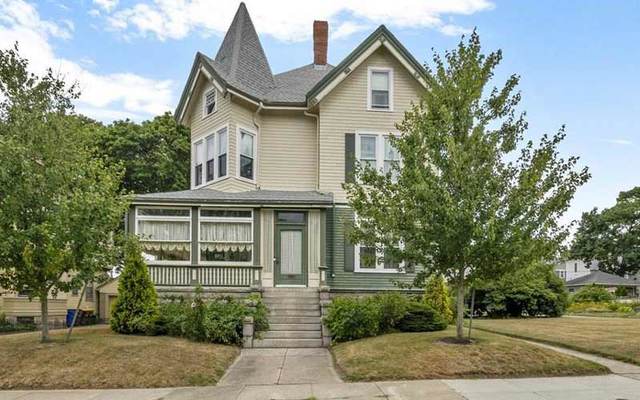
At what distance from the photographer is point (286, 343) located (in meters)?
13.1

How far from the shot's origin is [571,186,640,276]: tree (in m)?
58.0

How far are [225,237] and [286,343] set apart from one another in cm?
497

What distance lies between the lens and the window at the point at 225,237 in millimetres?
16844

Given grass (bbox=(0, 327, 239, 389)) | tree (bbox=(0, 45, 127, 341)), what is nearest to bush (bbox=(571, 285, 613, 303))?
grass (bbox=(0, 327, 239, 389))

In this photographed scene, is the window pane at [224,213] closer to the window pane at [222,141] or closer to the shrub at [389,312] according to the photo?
the window pane at [222,141]

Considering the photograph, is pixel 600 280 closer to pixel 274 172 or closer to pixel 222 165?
pixel 274 172

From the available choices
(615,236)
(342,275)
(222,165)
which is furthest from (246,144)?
(615,236)

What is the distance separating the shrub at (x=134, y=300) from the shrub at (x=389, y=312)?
563 cm

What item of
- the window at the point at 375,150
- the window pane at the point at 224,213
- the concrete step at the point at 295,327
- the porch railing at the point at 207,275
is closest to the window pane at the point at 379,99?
the window at the point at 375,150

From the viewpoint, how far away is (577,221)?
10.8 metres

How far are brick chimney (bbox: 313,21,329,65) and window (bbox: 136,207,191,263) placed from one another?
1030cm

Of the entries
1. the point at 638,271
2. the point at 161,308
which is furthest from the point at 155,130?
the point at 638,271

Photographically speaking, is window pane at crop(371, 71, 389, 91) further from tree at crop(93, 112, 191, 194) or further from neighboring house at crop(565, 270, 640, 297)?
neighboring house at crop(565, 270, 640, 297)

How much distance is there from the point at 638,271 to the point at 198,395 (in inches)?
2585
